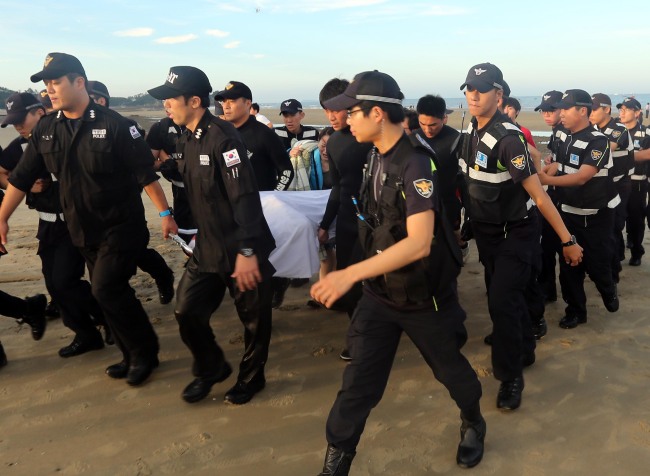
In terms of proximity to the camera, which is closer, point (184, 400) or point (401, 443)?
point (401, 443)

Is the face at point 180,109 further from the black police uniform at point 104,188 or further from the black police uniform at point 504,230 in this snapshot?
the black police uniform at point 504,230

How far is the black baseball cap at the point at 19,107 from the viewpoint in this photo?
13.6 feet

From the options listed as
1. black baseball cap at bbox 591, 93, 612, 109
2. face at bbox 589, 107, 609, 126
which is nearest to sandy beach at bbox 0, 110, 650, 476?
face at bbox 589, 107, 609, 126

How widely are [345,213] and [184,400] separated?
1.71 meters

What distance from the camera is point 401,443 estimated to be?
2918mm

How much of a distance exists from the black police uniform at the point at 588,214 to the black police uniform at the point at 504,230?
4.49 ft

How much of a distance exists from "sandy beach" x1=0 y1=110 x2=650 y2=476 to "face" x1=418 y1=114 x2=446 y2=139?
1731 millimetres

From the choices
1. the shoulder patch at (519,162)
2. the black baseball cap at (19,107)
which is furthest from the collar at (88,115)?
the shoulder patch at (519,162)

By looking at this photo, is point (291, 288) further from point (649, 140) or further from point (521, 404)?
point (649, 140)

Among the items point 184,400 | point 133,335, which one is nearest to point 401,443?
point 184,400

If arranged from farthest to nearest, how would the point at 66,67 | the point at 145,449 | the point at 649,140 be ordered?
1. the point at 649,140
2. the point at 66,67
3. the point at 145,449

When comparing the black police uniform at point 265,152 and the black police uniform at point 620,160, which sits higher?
the black police uniform at point 265,152

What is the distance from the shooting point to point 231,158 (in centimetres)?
295

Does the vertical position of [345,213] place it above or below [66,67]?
below
